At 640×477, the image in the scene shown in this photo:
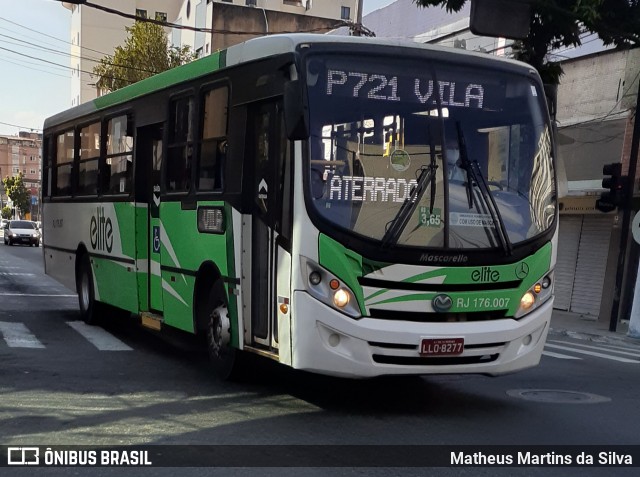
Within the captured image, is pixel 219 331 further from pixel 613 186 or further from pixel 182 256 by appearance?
pixel 613 186

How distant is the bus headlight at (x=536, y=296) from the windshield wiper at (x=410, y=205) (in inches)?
48.4

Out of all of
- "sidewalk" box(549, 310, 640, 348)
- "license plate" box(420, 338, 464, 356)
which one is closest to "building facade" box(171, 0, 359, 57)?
"sidewalk" box(549, 310, 640, 348)

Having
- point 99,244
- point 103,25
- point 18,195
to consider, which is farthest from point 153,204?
point 18,195

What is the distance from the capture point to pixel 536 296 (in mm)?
8086

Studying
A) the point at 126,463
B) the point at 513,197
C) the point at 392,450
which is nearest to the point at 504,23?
the point at 513,197

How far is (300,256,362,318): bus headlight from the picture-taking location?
7.33 metres

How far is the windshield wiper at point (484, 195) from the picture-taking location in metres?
7.77

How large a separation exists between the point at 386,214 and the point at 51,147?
10345 millimetres

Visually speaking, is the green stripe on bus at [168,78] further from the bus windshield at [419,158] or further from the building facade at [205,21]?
the building facade at [205,21]

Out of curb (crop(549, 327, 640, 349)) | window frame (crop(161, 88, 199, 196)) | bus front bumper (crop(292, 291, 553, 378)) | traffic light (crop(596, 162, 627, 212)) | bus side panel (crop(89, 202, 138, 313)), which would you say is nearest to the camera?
bus front bumper (crop(292, 291, 553, 378))

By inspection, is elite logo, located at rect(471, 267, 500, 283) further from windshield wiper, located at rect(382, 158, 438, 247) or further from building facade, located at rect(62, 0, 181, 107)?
building facade, located at rect(62, 0, 181, 107)

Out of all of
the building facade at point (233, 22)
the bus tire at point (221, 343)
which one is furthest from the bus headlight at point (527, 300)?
the building facade at point (233, 22)

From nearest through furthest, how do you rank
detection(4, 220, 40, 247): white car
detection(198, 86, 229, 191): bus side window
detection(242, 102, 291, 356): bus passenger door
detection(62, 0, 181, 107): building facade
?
detection(242, 102, 291, 356): bus passenger door, detection(198, 86, 229, 191): bus side window, detection(4, 220, 40, 247): white car, detection(62, 0, 181, 107): building facade

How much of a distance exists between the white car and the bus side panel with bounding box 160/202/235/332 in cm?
4505
